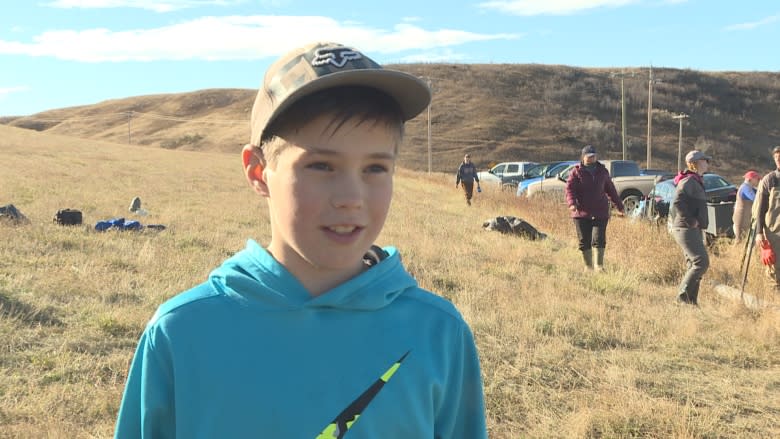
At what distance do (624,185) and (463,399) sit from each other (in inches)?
817

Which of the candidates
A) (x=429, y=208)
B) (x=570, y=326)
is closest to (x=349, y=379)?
(x=570, y=326)

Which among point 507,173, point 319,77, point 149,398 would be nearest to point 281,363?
point 149,398

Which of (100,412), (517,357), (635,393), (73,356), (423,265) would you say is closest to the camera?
(100,412)

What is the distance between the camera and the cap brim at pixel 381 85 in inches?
58.2

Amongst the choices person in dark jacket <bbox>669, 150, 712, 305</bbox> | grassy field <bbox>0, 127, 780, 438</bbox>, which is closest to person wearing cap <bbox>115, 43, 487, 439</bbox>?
grassy field <bbox>0, 127, 780, 438</bbox>

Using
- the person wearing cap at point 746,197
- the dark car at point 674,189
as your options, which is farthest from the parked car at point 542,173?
the person wearing cap at point 746,197

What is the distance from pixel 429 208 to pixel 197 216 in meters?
6.83

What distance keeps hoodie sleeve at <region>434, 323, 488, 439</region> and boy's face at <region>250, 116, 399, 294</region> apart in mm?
331

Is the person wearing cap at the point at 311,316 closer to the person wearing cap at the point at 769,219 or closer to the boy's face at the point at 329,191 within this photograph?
the boy's face at the point at 329,191

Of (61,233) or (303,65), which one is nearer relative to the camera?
(303,65)

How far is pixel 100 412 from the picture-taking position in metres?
4.12

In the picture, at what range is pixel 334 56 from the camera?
1513mm

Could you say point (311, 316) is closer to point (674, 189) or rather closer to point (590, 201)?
point (590, 201)

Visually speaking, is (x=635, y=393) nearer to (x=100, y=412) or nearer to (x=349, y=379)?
(x=100, y=412)
